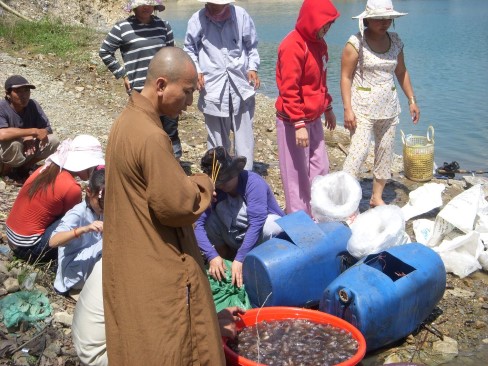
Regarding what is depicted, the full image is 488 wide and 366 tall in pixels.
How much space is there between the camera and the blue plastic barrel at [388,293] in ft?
11.8

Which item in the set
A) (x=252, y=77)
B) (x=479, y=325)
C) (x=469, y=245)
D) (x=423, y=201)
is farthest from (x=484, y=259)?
(x=252, y=77)

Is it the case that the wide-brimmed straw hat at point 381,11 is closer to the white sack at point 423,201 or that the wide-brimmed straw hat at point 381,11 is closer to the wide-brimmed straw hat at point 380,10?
the wide-brimmed straw hat at point 380,10

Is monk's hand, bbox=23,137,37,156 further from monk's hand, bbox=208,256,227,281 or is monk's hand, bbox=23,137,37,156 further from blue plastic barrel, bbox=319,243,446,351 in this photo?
blue plastic barrel, bbox=319,243,446,351

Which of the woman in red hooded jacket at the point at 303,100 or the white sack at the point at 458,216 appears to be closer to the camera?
the woman in red hooded jacket at the point at 303,100

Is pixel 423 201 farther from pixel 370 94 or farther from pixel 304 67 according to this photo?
pixel 304 67

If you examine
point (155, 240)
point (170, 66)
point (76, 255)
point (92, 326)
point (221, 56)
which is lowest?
point (76, 255)

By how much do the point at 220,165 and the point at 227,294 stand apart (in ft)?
2.79

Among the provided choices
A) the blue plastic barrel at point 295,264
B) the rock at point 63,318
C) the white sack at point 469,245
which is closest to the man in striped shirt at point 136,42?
the blue plastic barrel at point 295,264

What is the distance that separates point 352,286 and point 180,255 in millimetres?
1460

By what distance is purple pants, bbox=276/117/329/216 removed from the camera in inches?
197

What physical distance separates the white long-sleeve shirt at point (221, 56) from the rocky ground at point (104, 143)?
1.24m

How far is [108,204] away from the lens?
2459mm

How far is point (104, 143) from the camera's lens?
719 cm

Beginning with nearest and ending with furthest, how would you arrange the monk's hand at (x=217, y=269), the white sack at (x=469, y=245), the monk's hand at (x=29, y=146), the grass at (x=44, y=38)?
the monk's hand at (x=217, y=269)
the white sack at (x=469, y=245)
the monk's hand at (x=29, y=146)
the grass at (x=44, y=38)
